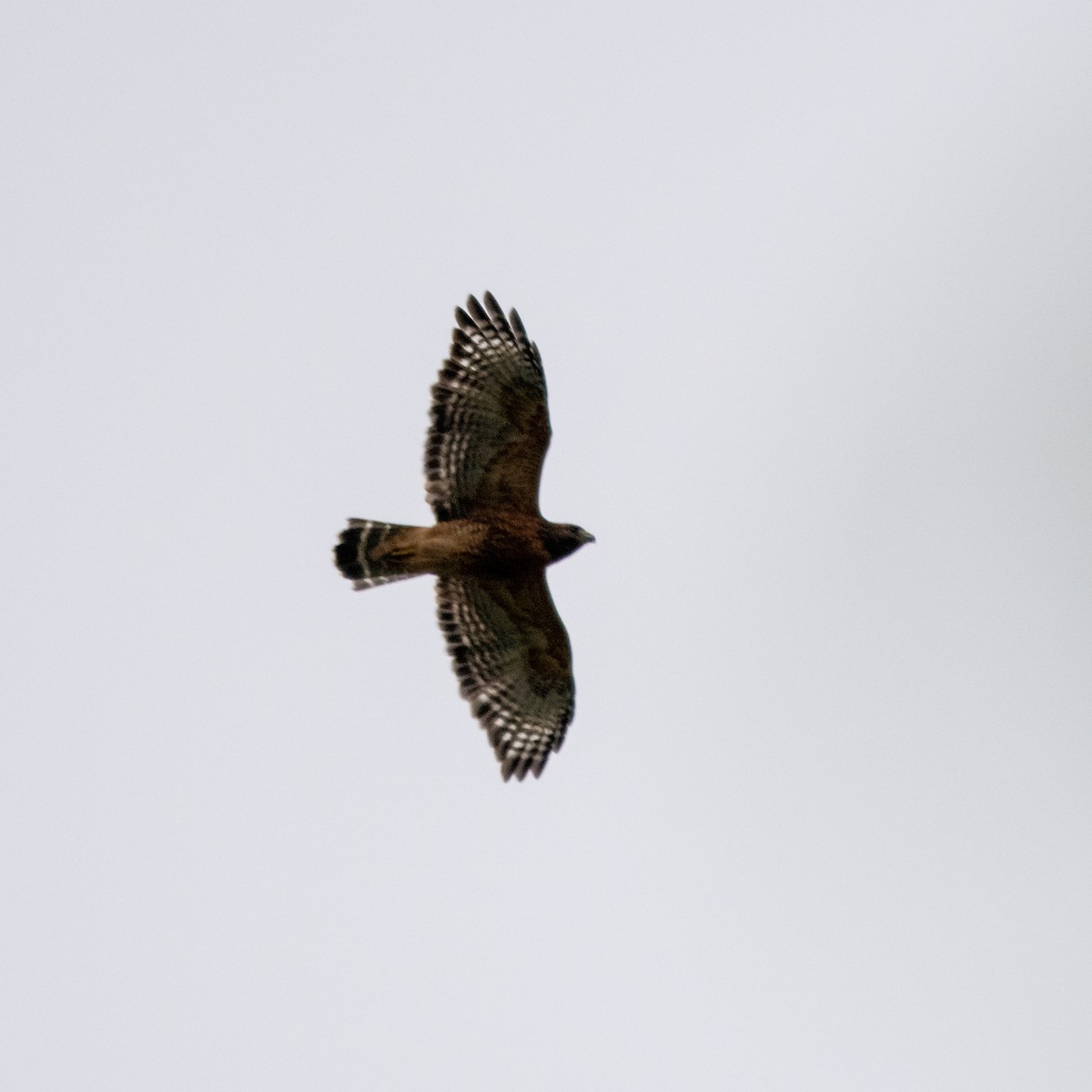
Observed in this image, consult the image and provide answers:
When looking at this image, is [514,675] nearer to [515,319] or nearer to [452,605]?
[452,605]

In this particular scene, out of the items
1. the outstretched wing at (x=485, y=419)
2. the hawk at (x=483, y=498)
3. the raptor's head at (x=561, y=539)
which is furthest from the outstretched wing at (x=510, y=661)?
the outstretched wing at (x=485, y=419)

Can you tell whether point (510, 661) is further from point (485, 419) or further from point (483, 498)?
point (485, 419)

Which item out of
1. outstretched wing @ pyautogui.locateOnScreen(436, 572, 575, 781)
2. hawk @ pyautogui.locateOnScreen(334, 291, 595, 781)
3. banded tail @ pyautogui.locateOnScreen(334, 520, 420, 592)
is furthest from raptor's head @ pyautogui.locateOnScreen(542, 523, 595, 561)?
banded tail @ pyautogui.locateOnScreen(334, 520, 420, 592)

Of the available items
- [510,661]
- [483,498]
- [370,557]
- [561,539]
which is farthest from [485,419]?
[510,661]

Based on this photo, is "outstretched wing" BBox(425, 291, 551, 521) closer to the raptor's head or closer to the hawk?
the hawk

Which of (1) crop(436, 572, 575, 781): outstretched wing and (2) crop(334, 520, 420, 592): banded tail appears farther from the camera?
(1) crop(436, 572, 575, 781): outstretched wing

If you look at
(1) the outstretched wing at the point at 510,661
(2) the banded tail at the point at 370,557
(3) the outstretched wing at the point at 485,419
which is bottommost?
(1) the outstretched wing at the point at 510,661

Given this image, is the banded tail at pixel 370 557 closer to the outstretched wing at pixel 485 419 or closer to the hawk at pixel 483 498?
the hawk at pixel 483 498

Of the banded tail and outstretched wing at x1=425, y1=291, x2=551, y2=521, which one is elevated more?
outstretched wing at x1=425, y1=291, x2=551, y2=521

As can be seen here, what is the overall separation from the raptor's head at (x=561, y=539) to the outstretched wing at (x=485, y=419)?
369 mm

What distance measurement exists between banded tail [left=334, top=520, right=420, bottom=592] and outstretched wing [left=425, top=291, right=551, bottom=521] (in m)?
0.48

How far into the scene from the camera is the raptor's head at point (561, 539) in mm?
14758

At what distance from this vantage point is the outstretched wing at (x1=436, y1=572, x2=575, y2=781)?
49.7 feet

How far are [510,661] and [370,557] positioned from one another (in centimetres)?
153
